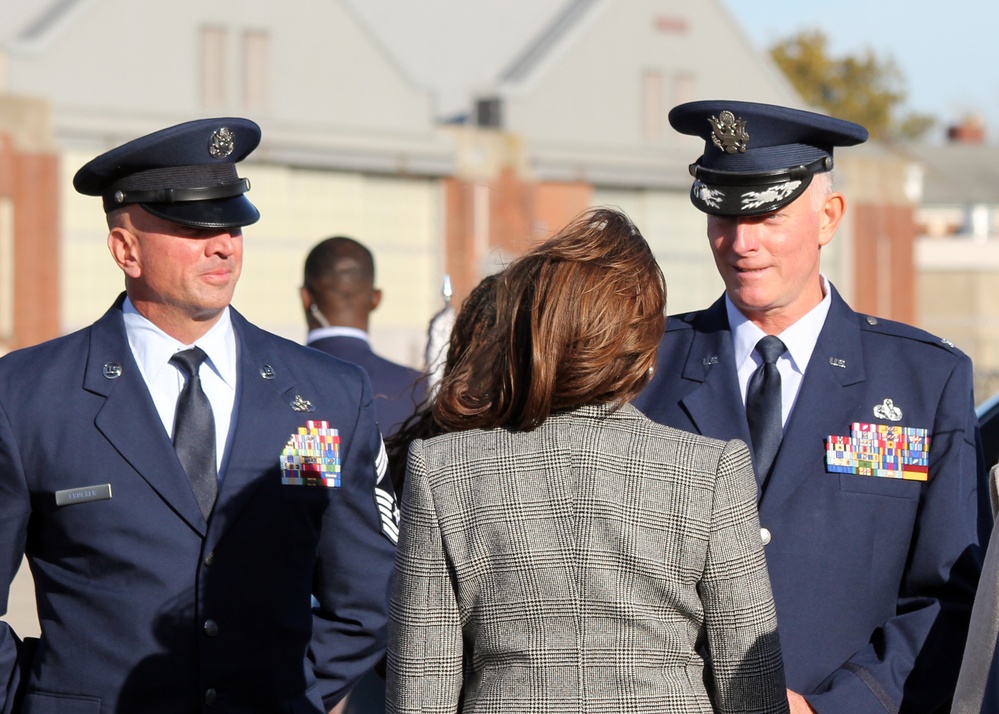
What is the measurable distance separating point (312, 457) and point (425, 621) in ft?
3.09

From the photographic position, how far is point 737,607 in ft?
8.10

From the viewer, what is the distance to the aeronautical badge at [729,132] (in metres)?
3.30

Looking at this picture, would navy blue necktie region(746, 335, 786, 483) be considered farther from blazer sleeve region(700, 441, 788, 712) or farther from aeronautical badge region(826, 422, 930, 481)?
blazer sleeve region(700, 441, 788, 712)

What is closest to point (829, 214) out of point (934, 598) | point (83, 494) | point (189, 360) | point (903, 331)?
point (903, 331)

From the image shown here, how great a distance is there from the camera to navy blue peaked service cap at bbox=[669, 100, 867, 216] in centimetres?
324

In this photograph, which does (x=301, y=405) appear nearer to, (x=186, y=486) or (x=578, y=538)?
(x=186, y=486)

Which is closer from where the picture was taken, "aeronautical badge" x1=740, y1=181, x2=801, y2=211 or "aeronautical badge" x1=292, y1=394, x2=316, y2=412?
"aeronautical badge" x1=740, y1=181, x2=801, y2=211

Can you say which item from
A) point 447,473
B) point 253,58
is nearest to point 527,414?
point 447,473

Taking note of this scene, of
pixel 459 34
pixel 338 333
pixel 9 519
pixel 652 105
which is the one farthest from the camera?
pixel 459 34

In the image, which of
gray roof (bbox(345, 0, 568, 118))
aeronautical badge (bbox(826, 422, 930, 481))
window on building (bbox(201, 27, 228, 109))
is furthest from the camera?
gray roof (bbox(345, 0, 568, 118))

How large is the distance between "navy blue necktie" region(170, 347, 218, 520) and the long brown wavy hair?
0.86 m

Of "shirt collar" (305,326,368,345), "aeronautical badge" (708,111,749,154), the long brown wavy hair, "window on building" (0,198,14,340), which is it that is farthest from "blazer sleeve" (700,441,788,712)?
"window on building" (0,198,14,340)

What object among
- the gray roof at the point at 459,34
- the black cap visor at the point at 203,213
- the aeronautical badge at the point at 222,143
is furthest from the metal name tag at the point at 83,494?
the gray roof at the point at 459,34

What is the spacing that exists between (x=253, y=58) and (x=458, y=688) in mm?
27517
